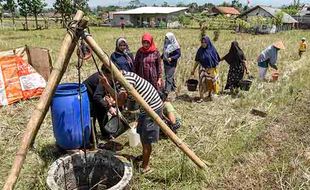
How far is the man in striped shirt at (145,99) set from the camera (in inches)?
169

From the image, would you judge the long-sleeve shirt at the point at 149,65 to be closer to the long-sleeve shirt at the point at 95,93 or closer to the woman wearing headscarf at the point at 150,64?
the woman wearing headscarf at the point at 150,64

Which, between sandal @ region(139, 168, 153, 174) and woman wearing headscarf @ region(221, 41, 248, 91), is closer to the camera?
sandal @ region(139, 168, 153, 174)

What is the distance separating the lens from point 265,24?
4169 centimetres

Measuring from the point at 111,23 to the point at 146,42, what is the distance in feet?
180

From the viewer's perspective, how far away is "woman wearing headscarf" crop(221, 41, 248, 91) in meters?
8.54

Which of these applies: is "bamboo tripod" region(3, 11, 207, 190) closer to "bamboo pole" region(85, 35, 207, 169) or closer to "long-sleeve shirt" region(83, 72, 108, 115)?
"bamboo pole" region(85, 35, 207, 169)

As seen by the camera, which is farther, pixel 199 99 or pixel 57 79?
pixel 199 99

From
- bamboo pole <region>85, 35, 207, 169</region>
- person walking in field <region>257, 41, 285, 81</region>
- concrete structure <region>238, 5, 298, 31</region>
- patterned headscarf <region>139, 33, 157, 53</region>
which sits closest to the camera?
bamboo pole <region>85, 35, 207, 169</region>

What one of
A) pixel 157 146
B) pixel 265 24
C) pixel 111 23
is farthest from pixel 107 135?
pixel 111 23

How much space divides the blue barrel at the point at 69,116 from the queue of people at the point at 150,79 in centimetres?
42

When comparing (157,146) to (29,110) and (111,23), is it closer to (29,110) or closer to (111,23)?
(29,110)

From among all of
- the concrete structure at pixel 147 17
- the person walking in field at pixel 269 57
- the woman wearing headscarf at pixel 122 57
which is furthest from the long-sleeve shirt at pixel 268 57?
the concrete structure at pixel 147 17

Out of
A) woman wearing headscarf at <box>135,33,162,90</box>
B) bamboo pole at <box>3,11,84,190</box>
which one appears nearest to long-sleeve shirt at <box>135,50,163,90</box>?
woman wearing headscarf at <box>135,33,162,90</box>

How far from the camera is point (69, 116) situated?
470 centimetres
